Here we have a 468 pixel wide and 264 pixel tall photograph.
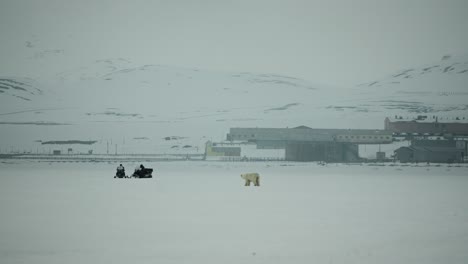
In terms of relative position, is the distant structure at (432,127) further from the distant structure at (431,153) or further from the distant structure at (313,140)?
the distant structure at (431,153)

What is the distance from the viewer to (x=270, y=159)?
106312mm

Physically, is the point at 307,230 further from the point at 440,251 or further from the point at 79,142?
the point at 79,142

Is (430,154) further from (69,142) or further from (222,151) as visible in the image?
(69,142)

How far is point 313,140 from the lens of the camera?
369 feet

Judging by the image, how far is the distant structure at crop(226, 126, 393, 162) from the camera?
108 m

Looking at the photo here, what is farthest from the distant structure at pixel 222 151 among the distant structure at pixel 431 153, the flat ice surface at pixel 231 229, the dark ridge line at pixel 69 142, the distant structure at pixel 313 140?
the flat ice surface at pixel 231 229

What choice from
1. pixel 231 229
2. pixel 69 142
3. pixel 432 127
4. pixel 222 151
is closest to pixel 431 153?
pixel 432 127

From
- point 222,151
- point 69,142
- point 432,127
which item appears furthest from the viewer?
point 432,127

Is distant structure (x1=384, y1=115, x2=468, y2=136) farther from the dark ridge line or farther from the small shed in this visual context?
the dark ridge line

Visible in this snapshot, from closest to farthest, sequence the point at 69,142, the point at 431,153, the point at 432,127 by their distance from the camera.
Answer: the point at 431,153 → the point at 69,142 → the point at 432,127

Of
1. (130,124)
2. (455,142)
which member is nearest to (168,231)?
(455,142)

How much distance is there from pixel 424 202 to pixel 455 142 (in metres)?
89.6

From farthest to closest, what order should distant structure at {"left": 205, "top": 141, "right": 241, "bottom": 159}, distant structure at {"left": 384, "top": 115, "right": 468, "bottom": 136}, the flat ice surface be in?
1. distant structure at {"left": 384, "top": 115, "right": 468, "bottom": 136}
2. distant structure at {"left": 205, "top": 141, "right": 241, "bottom": 159}
3. the flat ice surface

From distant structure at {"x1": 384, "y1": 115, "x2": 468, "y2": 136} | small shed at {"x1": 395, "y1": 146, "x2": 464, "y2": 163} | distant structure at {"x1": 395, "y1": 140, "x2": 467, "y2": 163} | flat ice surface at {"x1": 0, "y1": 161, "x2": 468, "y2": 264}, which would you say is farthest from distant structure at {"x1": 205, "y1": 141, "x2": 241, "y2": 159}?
flat ice surface at {"x1": 0, "y1": 161, "x2": 468, "y2": 264}
